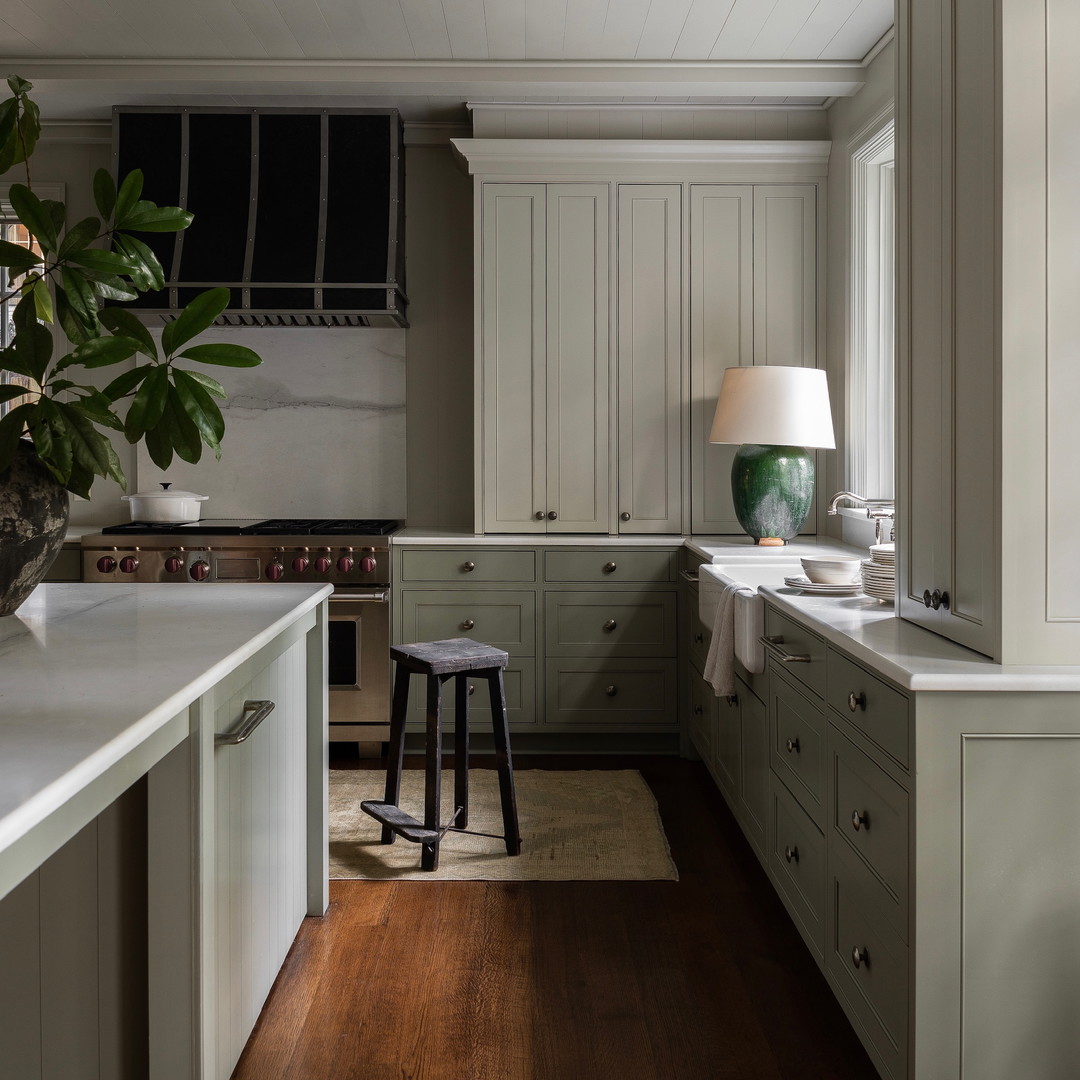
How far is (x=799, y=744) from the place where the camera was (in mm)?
2311

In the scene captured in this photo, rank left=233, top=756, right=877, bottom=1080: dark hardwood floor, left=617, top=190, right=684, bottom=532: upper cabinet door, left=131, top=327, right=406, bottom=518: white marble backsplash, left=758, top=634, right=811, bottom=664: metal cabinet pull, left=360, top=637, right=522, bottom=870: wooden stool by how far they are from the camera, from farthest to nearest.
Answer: left=131, top=327, right=406, bottom=518: white marble backsplash → left=617, top=190, right=684, bottom=532: upper cabinet door → left=360, top=637, right=522, bottom=870: wooden stool → left=758, top=634, right=811, bottom=664: metal cabinet pull → left=233, top=756, right=877, bottom=1080: dark hardwood floor

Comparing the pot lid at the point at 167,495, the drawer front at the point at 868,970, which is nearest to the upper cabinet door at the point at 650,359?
the pot lid at the point at 167,495

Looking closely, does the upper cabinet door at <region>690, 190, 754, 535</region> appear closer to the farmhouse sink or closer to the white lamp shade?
the white lamp shade

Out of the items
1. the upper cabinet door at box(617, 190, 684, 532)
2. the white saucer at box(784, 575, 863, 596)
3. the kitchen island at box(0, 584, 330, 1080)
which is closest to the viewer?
the kitchen island at box(0, 584, 330, 1080)

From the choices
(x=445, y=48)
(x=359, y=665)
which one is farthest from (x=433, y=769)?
(x=445, y=48)

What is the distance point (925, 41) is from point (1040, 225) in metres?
0.61

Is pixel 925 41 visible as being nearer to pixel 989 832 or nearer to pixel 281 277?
pixel 989 832

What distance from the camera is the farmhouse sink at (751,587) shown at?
2701 millimetres

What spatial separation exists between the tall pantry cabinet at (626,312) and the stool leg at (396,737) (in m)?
1.24

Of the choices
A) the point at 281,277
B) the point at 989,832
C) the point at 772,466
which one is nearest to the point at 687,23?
the point at 772,466

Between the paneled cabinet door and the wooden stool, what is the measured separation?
1158 mm

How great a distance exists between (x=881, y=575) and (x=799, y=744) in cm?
44

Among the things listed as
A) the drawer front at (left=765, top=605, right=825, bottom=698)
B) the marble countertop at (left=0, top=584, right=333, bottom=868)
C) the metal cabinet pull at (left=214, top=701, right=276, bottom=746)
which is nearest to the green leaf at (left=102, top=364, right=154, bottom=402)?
the marble countertop at (left=0, top=584, right=333, bottom=868)

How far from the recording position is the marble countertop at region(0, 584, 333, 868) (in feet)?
3.27
